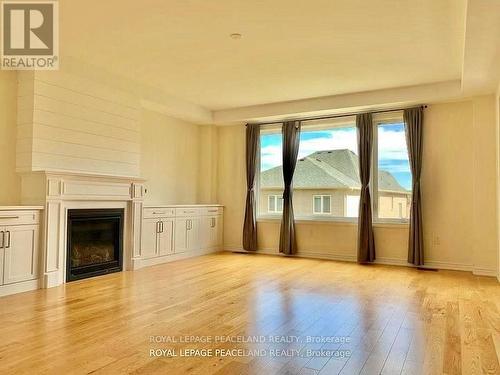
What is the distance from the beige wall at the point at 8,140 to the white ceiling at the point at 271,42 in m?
0.78

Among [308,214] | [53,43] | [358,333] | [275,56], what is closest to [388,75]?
[275,56]

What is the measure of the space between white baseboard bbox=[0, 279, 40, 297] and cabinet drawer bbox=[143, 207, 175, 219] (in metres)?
1.84

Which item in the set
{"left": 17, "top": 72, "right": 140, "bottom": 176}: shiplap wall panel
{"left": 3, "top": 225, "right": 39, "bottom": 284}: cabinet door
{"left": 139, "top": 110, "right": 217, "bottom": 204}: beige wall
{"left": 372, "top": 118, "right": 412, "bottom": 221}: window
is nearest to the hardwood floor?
{"left": 3, "top": 225, "right": 39, "bottom": 284}: cabinet door

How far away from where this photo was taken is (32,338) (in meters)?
2.77

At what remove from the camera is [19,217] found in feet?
13.6

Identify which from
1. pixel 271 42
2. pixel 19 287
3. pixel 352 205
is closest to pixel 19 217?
pixel 19 287

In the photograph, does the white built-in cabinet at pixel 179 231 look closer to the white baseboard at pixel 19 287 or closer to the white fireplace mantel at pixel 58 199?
the white fireplace mantel at pixel 58 199

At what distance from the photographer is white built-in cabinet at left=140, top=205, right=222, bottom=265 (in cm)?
590

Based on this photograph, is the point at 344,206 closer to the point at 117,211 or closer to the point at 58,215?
the point at 117,211

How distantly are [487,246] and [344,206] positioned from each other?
2.23m

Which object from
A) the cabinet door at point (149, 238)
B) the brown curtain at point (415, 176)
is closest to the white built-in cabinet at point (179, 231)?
the cabinet door at point (149, 238)

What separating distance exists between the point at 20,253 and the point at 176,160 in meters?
3.51

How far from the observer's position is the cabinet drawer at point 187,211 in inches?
256

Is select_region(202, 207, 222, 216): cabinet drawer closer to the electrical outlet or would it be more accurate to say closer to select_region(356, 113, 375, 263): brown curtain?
select_region(356, 113, 375, 263): brown curtain
